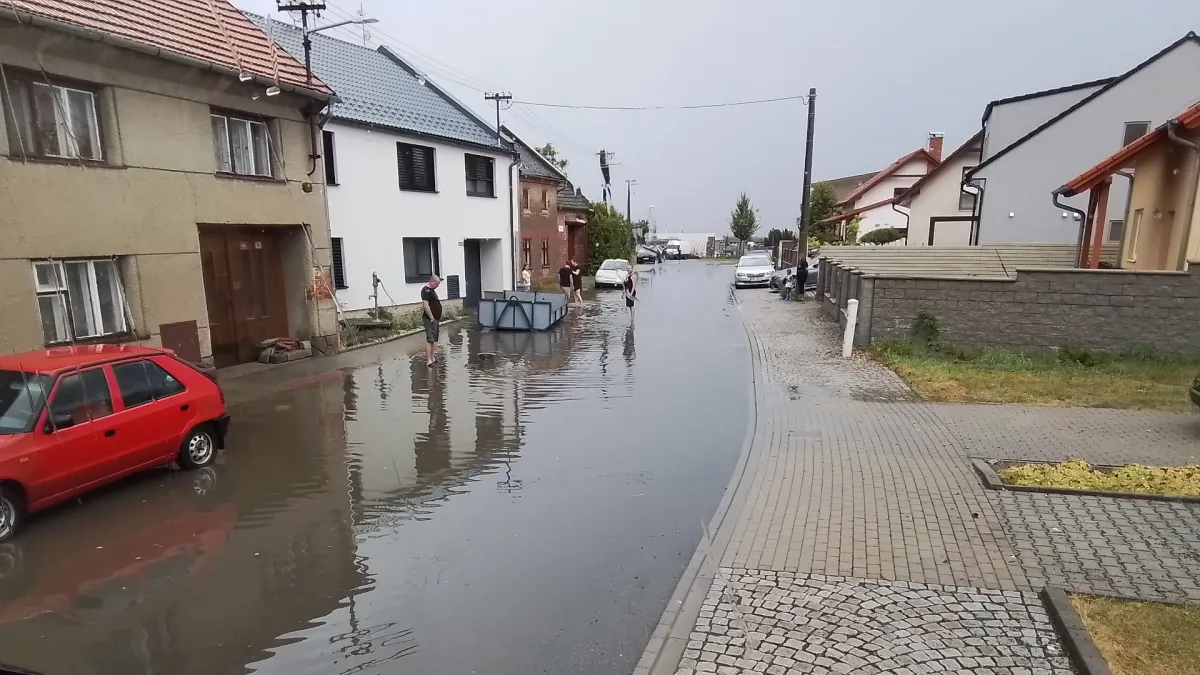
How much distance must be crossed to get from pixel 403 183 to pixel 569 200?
711 inches

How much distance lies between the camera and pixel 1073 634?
404 centimetres

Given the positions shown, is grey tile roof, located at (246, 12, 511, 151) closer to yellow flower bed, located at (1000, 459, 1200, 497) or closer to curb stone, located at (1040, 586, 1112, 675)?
yellow flower bed, located at (1000, 459, 1200, 497)

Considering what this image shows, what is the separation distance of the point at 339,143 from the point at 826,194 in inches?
1844

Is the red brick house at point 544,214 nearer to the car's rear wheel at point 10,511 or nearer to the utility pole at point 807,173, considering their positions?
the utility pole at point 807,173

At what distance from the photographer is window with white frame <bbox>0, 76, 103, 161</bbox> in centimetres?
912

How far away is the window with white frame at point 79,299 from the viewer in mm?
9625

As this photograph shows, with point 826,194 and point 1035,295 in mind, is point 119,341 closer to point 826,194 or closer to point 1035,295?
point 1035,295

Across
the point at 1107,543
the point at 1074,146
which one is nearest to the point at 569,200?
the point at 1074,146

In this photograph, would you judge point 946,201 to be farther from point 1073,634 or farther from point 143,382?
point 143,382

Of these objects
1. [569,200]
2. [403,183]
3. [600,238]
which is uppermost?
[569,200]

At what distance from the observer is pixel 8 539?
18.9 feet

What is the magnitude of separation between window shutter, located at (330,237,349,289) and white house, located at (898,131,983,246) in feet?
82.0

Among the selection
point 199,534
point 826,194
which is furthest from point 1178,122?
point 826,194

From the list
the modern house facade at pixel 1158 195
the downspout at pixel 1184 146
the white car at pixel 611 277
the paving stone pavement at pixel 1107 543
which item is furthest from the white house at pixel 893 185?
the paving stone pavement at pixel 1107 543
